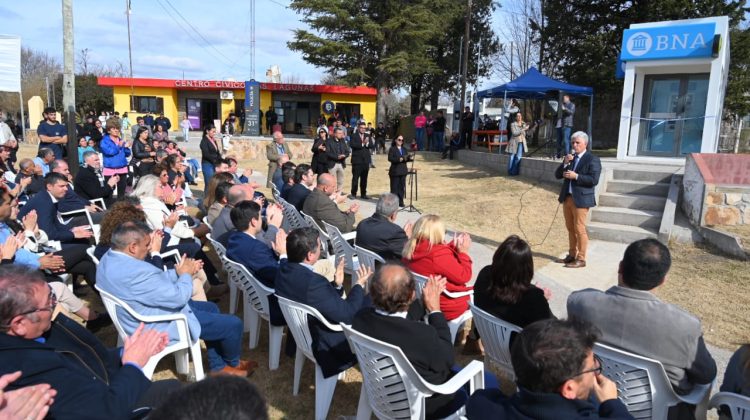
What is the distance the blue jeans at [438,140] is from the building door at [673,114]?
33.5 feet

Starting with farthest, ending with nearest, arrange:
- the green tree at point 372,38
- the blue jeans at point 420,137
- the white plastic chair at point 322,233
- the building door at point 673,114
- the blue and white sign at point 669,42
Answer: the green tree at point 372,38, the blue jeans at point 420,137, the building door at point 673,114, the blue and white sign at point 669,42, the white plastic chair at point 322,233

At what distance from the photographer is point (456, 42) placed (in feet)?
105

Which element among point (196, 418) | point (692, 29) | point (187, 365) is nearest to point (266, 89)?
point (692, 29)

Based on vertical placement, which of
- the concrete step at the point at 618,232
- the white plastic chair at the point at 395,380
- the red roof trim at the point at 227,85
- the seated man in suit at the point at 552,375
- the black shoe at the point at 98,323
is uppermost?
the red roof trim at the point at 227,85

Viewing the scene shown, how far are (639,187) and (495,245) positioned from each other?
3.43m

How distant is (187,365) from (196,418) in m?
2.81

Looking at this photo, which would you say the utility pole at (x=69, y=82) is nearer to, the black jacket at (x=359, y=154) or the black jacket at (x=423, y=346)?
the black jacket at (x=359, y=154)

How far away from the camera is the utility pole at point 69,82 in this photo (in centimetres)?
902

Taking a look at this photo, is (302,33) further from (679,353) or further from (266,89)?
(679,353)

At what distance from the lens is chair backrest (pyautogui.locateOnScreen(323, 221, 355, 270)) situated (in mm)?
5035

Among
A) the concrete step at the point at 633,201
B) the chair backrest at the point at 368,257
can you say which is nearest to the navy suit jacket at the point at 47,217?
the chair backrest at the point at 368,257

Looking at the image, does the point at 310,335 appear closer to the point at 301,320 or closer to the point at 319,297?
the point at 301,320

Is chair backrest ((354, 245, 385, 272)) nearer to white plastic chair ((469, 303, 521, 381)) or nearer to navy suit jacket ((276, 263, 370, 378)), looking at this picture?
navy suit jacket ((276, 263, 370, 378))

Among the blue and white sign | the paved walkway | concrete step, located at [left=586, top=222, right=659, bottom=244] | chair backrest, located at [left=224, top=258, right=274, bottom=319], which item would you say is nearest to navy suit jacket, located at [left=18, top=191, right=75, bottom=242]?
chair backrest, located at [left=224, top=258, right=274, bottom=319]
